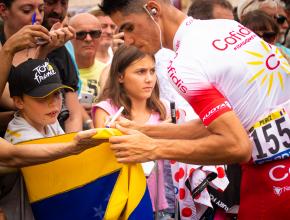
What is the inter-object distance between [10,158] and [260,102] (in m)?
1.59

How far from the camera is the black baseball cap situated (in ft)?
15.9

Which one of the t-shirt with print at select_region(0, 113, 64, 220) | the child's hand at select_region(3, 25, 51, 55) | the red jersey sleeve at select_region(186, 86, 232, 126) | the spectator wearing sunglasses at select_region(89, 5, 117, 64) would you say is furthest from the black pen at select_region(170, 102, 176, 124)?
the spectator wearing sunglasses at select_region(89, 5, 117, 64)

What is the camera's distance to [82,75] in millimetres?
7613

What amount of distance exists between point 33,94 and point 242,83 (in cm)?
157

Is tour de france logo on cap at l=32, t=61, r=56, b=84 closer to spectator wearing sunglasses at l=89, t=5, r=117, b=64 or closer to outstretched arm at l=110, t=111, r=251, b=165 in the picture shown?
outstretched arm at l=110, t=111, r=251, b=165

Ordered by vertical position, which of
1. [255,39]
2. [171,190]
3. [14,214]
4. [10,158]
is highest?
[255,39]

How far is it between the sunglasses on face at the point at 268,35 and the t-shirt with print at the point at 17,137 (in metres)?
3.12

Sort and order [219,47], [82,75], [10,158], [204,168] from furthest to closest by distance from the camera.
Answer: [82,75] → [204,168] → [10,158] → [219,47]

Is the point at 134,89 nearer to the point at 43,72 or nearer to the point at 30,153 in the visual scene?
the point at 43,72

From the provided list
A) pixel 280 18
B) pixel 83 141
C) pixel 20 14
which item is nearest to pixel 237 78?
pixel 83 141

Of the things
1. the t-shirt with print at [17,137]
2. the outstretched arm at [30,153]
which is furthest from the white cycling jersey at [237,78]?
the t-shirt with print at [17,137]

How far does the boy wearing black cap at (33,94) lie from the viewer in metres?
4.84

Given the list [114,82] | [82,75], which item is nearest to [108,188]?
[114,82]

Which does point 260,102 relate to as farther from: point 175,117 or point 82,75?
point 82,75
